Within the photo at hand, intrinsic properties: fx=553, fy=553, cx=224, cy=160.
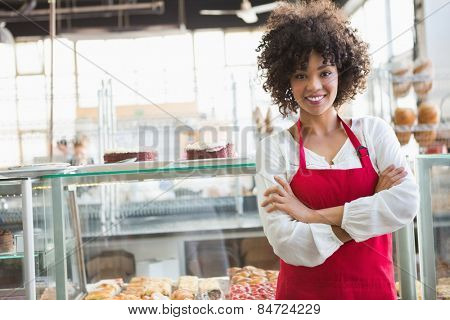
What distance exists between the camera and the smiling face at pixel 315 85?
0.91 meters

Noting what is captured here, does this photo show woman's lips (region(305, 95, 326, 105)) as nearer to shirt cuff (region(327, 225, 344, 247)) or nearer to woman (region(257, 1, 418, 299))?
woman (region(257, 1, 418, 299))

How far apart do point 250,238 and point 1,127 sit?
302 centimetres

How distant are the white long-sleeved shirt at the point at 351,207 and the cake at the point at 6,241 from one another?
1.52 feet

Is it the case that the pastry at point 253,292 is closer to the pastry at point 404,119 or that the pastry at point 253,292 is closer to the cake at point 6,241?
the cake at point 6,241

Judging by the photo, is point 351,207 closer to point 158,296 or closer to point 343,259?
point 343,259

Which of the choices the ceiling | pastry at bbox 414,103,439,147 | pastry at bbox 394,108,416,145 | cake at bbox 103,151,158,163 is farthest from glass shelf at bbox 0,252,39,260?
the ceiling

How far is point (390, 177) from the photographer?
0.89 m

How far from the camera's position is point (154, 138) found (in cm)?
253

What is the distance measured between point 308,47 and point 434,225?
430mm

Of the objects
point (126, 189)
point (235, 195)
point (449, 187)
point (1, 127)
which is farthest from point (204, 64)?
point (449, 187)

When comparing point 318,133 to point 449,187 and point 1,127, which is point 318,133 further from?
point 1,127

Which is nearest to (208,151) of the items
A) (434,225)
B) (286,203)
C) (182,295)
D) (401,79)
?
(286,203)

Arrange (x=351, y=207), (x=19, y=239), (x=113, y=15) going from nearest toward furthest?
(x=351, y=207) → (x=19, y=239) → (x=113, y=15)

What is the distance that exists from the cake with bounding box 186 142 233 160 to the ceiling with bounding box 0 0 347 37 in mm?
2555
